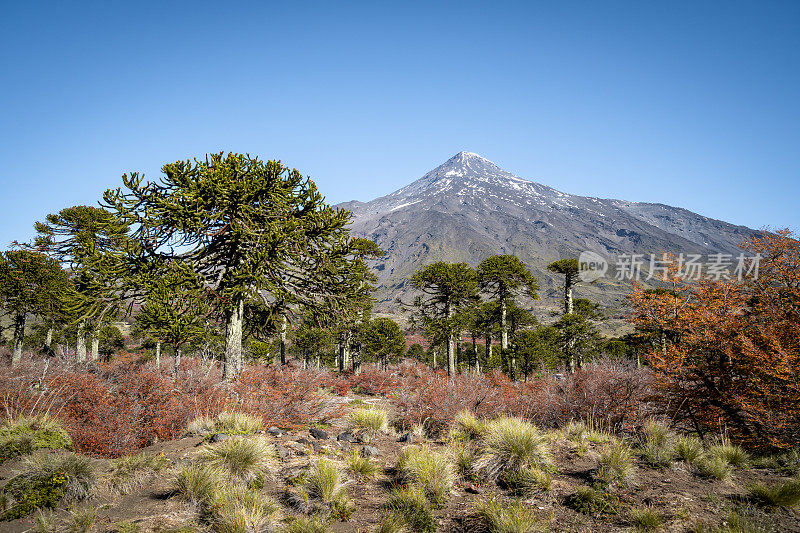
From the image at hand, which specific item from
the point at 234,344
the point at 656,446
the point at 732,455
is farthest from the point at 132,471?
the point at 732,455

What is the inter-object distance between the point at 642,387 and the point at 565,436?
290 cm

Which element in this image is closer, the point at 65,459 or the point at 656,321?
the point at 65,459

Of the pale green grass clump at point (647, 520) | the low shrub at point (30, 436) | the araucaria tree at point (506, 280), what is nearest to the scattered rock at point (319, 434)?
the low shrub at point (30, 436)

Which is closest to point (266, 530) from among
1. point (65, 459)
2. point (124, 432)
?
point (65, 459)

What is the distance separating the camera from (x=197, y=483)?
5.20 meters

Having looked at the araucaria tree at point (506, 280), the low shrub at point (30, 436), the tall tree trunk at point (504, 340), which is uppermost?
the araucaria tree at point (506, 280)

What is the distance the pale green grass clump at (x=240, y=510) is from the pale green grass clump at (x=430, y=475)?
211 centimetres

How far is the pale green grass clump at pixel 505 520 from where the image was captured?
4.40 meters

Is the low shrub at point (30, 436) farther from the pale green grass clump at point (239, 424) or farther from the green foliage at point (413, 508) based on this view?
the green foliage at point (413, 508)

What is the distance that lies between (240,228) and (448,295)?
18.3 meters

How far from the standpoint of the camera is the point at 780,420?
300 inches

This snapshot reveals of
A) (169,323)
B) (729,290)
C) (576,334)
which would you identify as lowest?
(576,334)

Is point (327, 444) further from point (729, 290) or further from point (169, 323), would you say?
point (729, 290)

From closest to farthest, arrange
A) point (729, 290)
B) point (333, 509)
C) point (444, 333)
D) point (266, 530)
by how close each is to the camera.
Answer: point (266, 530)
point (333, 509)
point (729, 290)
point (444, 333)
